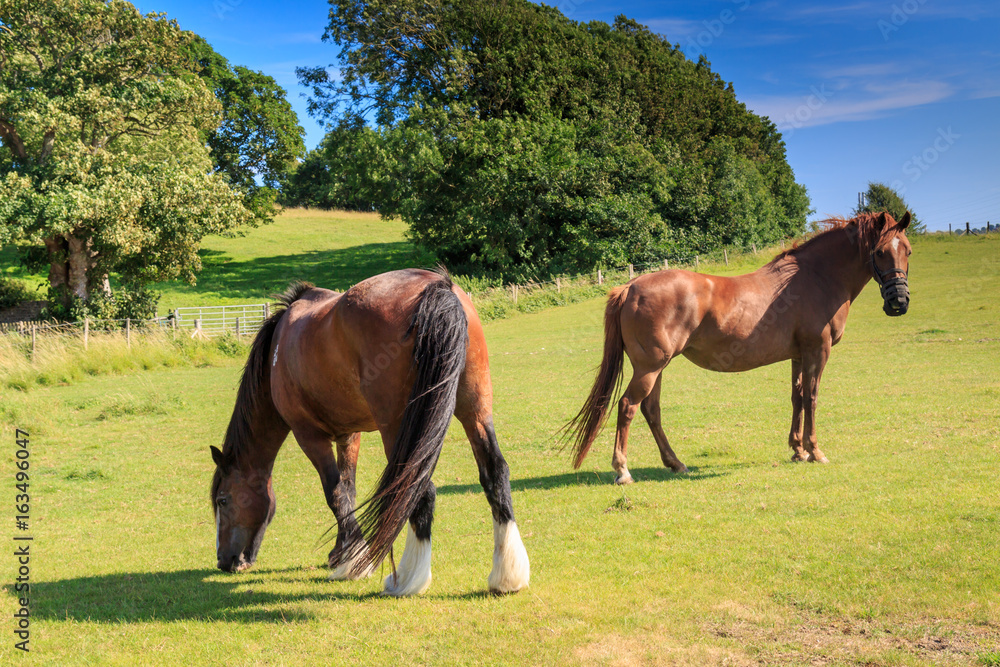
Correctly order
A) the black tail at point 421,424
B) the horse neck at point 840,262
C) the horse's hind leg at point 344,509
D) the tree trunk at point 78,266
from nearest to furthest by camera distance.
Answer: the black tail at point 421,424
the horse's hind leg at point 344,509
the horse neck at point 840,262
the tree trunk at point 78,266

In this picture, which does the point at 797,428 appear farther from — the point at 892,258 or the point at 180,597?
the point at 180,597

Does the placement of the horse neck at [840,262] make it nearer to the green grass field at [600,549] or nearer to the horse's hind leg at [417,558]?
the green grass field at [600,549]

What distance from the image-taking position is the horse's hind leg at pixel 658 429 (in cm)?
803

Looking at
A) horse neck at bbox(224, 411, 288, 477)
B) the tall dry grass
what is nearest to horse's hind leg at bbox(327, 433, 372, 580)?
horse neck at bbox(224, 411, 288, 477)

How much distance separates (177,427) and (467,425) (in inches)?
384

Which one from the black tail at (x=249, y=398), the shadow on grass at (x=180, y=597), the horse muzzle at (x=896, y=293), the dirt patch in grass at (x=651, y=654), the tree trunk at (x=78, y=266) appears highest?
the tree trunk at (x=78, y=266)

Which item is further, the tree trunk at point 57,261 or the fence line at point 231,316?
the tree trunk at point 57,261

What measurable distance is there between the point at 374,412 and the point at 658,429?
183 inches

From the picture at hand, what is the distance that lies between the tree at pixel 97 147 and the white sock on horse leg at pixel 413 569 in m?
23.0

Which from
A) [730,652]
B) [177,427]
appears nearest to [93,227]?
[177,427]

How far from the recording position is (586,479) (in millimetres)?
7930

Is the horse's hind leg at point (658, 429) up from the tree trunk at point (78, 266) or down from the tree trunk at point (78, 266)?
down

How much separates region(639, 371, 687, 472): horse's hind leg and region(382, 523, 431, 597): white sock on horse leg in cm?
413

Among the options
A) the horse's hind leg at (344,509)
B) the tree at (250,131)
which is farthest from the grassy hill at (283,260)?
the horse's hind leg at (344,509)
